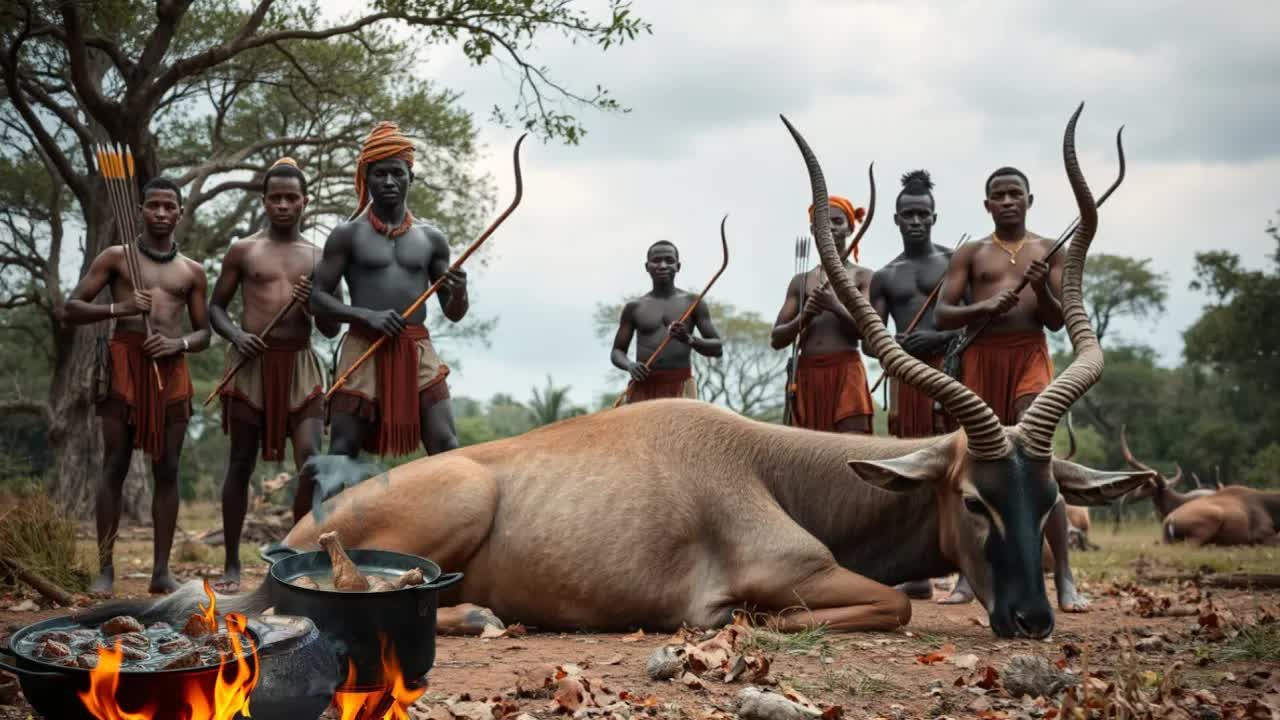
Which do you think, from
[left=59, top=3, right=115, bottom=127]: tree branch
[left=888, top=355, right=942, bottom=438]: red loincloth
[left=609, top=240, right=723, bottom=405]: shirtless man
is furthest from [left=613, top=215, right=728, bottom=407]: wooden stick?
[left=59, top=3, right=115, bottom=127]: tree branch

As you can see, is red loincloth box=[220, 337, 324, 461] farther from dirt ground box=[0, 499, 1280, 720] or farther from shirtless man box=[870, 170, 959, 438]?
shirtless man box=[870, 170, 959, 438]

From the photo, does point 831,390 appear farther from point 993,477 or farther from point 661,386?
point 993,477

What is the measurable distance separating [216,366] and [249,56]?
10659 mm

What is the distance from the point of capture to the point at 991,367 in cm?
723

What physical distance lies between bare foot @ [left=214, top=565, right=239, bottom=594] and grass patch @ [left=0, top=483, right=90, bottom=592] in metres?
0.82

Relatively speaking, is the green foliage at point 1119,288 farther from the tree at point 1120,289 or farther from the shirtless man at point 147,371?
the shirtless man at point 147,371

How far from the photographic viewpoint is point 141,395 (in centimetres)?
753

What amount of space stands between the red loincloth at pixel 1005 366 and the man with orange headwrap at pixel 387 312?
325cm

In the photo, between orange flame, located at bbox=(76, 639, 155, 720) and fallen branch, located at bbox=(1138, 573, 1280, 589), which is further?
fallen branch, located at bbox=(1138, 573, 1280, 589)

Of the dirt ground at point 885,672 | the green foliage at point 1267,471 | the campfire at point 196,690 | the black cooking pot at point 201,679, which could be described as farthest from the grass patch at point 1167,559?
the green foliage at point 1267,471

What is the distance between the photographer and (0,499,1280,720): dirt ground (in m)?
3.83

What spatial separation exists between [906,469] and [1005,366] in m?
2.22

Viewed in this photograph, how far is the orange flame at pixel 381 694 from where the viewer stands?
3.49 m

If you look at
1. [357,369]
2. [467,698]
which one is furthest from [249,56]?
[467,698]
